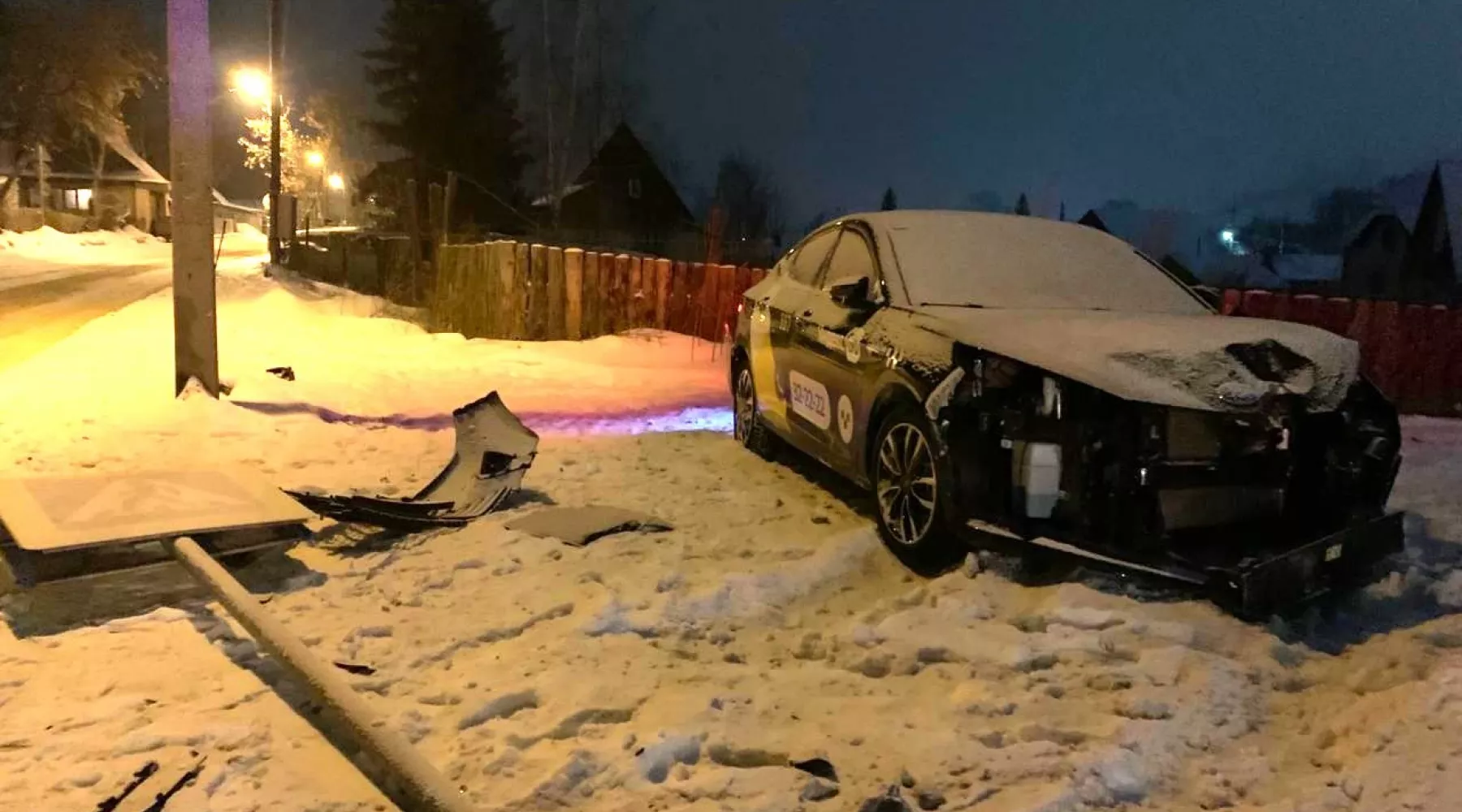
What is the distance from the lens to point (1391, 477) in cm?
478

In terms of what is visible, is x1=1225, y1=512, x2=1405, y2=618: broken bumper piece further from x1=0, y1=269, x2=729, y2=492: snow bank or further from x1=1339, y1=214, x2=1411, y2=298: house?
x1=1339, y1=214, x2=1411, y2=298: house

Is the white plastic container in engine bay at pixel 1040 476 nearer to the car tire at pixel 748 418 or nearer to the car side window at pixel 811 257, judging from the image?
the car side window at pixel 811 257

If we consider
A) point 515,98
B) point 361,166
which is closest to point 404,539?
point 515,98

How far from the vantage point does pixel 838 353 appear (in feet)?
19.6

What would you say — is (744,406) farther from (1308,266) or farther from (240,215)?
(240,215)

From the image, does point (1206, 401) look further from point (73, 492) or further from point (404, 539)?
point (73, 492)

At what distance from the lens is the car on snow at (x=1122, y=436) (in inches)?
167

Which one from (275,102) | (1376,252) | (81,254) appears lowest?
(81,254)

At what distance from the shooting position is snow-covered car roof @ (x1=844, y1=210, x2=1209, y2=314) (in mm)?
5711

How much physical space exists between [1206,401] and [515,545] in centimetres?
317

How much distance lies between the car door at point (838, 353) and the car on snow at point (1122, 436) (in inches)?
1.3

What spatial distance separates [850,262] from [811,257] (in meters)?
0.69

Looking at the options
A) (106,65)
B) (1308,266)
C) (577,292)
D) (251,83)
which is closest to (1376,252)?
(1308,266)

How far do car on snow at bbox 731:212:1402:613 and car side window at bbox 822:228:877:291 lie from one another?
0.34 meters
